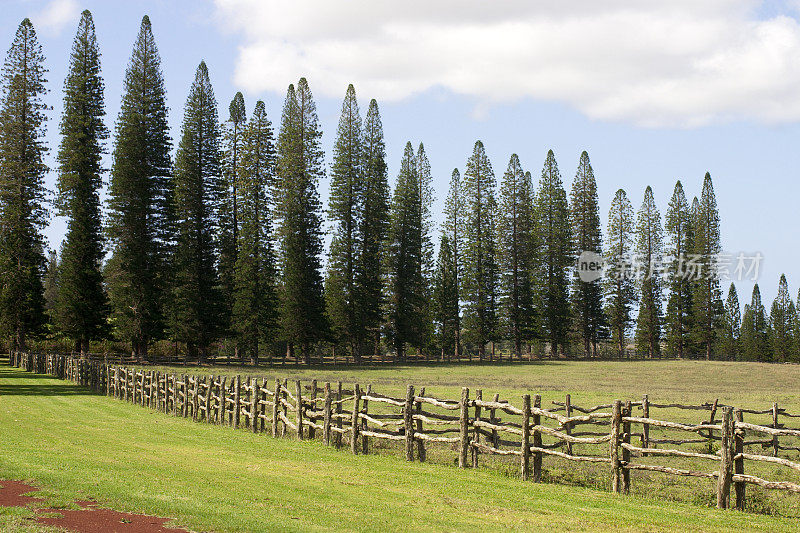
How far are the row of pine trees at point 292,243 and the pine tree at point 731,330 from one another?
20670 millimetres

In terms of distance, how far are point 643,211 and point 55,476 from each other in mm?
81879

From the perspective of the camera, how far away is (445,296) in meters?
74.8

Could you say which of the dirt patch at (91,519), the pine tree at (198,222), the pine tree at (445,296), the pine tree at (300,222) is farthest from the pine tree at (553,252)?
the dirt patch at (91,519)

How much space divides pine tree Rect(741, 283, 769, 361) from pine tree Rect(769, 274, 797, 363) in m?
1.07

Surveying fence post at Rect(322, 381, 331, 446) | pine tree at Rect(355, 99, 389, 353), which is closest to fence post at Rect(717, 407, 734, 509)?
fence post at Rect(322, 381, 331, 446)

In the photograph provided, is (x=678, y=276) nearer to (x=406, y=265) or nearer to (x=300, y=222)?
A: (x=406, y=265)

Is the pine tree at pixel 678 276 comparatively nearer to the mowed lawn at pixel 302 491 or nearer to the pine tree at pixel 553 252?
the pine tree at pixel 553 252

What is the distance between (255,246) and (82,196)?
13.9m

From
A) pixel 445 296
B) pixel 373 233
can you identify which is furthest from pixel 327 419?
pixel 445 296

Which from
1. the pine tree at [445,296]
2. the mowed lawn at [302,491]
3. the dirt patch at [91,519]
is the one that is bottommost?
the mowed lawn at [302,491]

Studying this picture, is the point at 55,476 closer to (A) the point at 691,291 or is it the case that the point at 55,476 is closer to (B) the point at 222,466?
(B) the point at 222,466

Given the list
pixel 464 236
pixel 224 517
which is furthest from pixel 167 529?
pixel 464 236

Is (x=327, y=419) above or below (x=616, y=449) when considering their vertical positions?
below

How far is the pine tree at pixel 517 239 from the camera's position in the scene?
254ft
